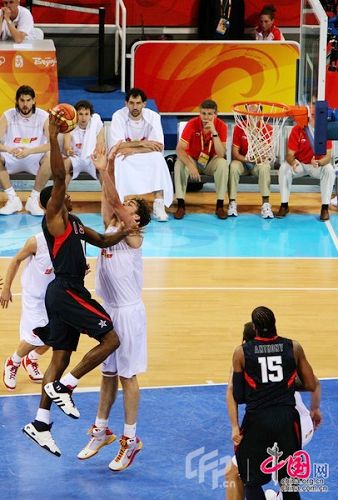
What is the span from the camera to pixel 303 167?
14.0m

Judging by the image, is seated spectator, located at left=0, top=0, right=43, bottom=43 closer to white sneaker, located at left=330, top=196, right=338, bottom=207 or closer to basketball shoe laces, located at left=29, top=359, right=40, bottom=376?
white sneaker, located at left=330, top=196, right=338, bottom=207

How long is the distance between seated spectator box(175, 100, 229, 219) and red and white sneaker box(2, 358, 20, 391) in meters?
5.35

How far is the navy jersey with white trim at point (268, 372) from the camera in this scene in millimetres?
6414

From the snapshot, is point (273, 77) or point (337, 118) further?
point (273, 77)

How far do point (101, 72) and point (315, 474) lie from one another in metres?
9.51

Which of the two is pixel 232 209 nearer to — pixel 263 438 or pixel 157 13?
pixel 157 13

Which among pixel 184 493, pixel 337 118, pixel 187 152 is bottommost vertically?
pixel 184 493

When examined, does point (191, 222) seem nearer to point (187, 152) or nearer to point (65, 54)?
point (187, 152)

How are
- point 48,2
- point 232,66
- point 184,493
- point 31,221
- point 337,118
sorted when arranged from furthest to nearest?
point 48,2
point 232,66
point 31,221
point 337,118
point 184,493

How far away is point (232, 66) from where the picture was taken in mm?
15383

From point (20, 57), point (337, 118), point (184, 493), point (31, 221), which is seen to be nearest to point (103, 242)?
point (184, 493)

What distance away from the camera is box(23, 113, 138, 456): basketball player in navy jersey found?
736cm

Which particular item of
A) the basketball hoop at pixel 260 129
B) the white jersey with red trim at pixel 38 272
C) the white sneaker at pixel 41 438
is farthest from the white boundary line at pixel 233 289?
the white sneaker at pixel 41 438

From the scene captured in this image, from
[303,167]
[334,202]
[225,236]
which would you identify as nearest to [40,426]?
[225,236]
